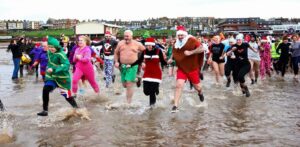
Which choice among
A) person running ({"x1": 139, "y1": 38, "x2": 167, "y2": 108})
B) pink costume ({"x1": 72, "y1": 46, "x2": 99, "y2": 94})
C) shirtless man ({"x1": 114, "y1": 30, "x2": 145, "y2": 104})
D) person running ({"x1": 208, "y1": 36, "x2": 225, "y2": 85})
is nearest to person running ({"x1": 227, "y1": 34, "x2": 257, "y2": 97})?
person running ({"x1": 208, "y1": 36, "x2": 225, "y2": 85})

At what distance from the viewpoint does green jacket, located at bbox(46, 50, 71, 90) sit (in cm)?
824

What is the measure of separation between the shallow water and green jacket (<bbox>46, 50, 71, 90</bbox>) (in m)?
0.60

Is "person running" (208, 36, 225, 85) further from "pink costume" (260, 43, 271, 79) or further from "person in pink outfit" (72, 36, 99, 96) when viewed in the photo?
"person in pink outfit" (72, 36, 99, 96)

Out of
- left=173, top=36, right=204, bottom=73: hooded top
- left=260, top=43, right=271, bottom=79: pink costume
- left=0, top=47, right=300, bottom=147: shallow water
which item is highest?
left=173, top=36, right=204, bottom=73: hooded top

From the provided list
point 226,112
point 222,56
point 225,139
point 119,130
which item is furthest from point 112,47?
point 225,139

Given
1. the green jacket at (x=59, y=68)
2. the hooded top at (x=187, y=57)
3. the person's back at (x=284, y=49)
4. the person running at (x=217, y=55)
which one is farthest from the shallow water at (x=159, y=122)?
the person's back at (x=284, y=49)

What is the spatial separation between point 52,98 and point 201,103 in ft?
13.0

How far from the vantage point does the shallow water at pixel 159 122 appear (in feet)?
21.6

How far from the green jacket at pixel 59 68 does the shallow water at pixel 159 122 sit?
23.8 inches

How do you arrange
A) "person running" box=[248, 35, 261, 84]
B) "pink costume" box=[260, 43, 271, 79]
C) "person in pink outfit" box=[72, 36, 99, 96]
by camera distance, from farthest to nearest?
"pink costume" box=[260, 43, 271, 79] → "person running" box=[248, 35, 261, 84] → "person in pink outfit" box=[72, 36, 99, 96]

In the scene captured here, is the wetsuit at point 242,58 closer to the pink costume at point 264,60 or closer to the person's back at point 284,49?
the pink costume at point 264,60

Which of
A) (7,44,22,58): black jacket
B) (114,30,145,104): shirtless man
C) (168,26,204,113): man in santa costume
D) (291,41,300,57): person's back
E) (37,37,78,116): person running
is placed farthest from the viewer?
(7,44,22,58): black jacket

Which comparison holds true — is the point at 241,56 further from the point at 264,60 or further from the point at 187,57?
the point at 264,60

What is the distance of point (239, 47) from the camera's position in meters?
11.7
